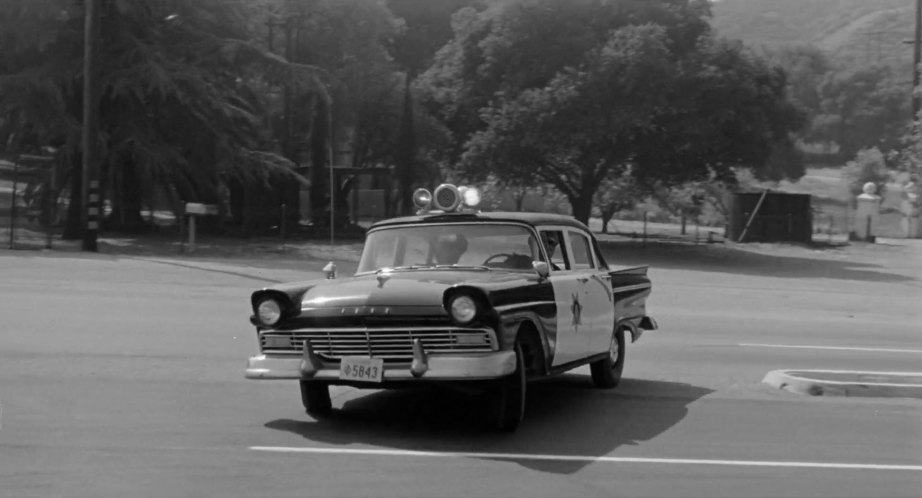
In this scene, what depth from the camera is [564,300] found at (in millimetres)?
10188

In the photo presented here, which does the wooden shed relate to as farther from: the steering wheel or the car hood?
the car hood

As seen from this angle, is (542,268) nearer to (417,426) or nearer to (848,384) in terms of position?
(417,426)

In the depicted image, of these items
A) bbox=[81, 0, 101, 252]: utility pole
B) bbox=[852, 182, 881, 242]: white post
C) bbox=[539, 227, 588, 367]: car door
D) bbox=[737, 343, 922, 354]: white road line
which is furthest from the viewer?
bbox=[852, 182, 881, 242]: white post

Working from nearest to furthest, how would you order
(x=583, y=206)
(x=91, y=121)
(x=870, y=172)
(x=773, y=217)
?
(x=91, y=121), (x=583, y=206), (x=773, y=217), (x=870, y=172)

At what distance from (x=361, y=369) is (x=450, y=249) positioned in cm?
176

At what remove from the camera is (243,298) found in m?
21.3

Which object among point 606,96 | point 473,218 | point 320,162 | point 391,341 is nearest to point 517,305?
point 391,341

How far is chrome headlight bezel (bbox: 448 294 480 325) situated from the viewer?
343 inches

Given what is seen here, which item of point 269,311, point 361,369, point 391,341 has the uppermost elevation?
point 269,311

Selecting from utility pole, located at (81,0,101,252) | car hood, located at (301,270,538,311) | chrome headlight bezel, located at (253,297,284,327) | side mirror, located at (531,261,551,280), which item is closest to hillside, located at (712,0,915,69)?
utility pole, located at (81,0,101,252)

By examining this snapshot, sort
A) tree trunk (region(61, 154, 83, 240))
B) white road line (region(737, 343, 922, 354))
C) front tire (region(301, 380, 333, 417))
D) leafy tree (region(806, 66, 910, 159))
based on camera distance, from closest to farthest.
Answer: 1. front tire (region(301, 380, 333, 417))
2. white road line (region(737, 343, 922, 354))
3. tree trunk (region(61, 154, 83, 240))
4. leafy tree (region(806, 66, 910, 159))

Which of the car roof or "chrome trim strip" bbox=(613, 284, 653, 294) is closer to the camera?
the car roof

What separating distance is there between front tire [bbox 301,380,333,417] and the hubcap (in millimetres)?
2973

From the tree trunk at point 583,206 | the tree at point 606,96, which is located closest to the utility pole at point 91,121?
the tree at point 606,96
